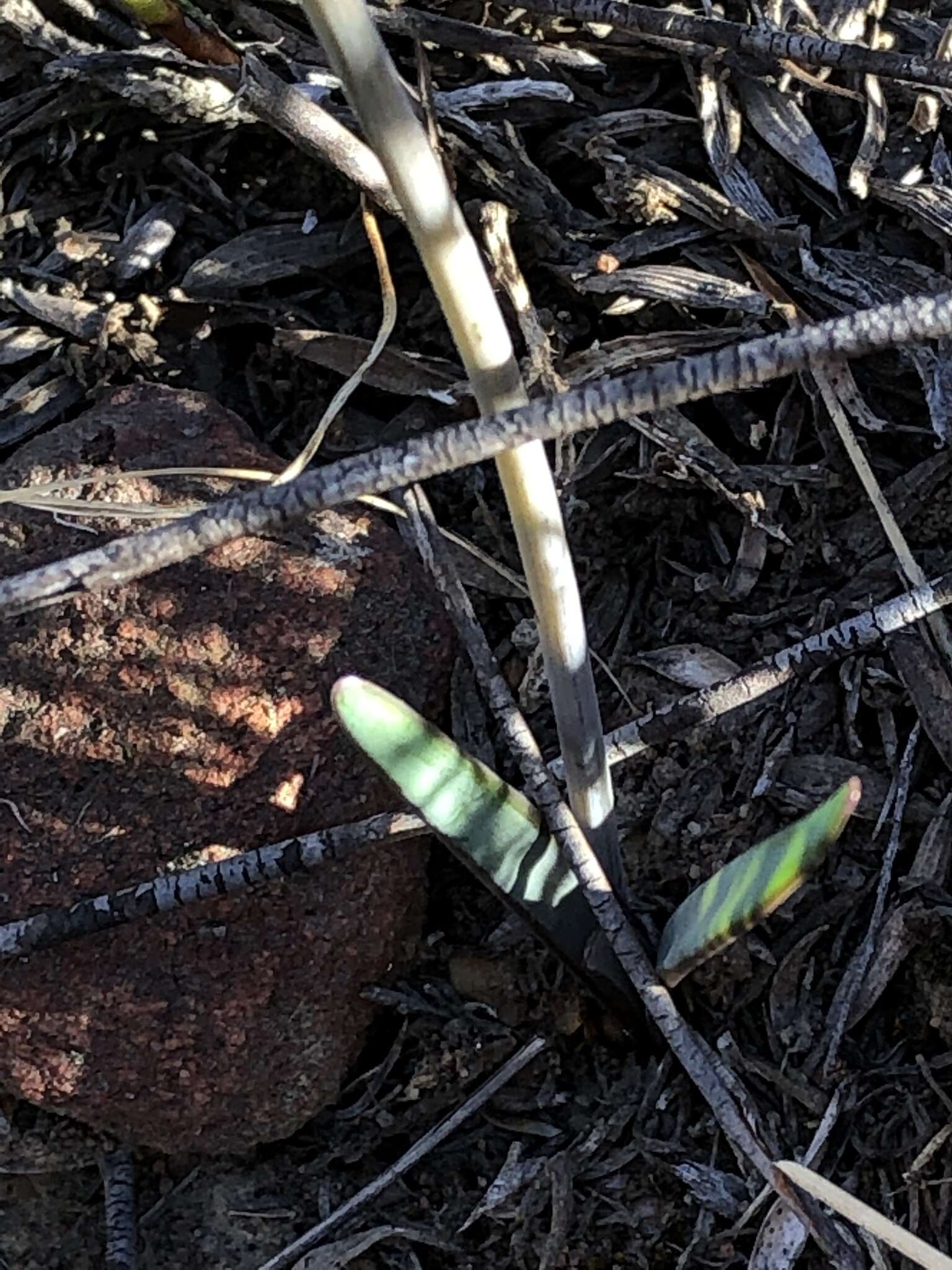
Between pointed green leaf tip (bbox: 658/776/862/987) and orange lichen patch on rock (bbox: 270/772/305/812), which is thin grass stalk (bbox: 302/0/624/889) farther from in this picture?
orange lichen patch on rock (bbox: 270/772/305/812)

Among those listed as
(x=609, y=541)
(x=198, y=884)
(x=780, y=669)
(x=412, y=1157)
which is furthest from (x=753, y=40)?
(x=412, y=1157)

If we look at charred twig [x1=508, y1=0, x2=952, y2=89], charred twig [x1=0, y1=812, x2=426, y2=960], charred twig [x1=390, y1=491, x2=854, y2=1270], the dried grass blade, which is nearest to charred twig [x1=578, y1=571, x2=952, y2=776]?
charred twig [x1=390, y1=491, x2=854, y2=1270]

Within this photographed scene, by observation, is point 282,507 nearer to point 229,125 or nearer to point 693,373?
point 693,373

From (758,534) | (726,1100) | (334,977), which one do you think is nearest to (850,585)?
(758,534)

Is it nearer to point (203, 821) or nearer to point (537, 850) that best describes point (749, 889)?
point (537, 850)

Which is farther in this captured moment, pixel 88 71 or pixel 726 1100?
pixel 88 71

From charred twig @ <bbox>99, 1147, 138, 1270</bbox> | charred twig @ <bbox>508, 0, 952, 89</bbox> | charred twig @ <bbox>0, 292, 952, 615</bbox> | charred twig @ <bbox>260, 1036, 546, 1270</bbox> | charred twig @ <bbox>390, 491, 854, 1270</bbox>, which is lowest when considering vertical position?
charred twig @ <bbox>260, 1036, 546, 1270</bbox>
